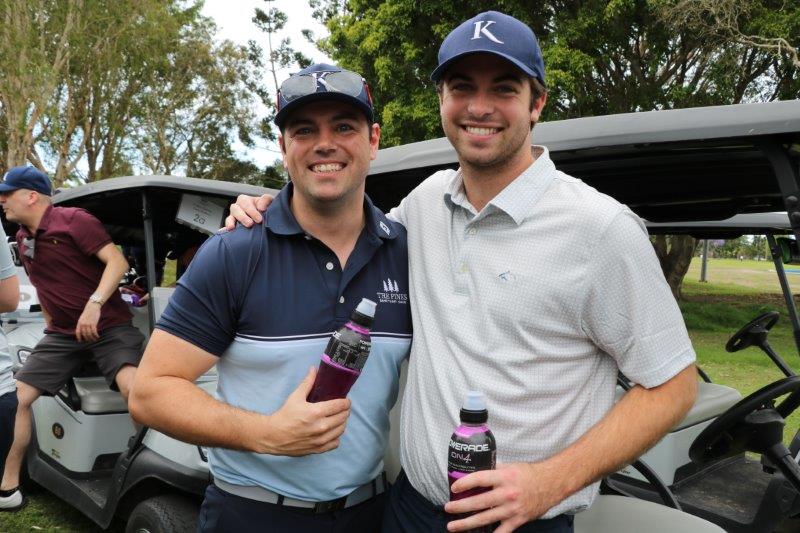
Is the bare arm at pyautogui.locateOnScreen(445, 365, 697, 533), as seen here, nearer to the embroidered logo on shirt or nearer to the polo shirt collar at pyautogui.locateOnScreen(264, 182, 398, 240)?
Result: the embroidered logo on shirt

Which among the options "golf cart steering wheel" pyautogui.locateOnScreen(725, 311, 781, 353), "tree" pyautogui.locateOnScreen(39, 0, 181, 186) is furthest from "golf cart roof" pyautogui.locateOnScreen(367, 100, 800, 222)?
"tree" pyautogui.locateOnScreen(39, 0, 181, 186)

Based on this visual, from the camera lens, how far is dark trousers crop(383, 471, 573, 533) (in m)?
1.74

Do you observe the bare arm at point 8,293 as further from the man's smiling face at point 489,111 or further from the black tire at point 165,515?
the man's smiling face at point 489,111

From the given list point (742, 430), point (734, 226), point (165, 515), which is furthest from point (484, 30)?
point (734, 226)

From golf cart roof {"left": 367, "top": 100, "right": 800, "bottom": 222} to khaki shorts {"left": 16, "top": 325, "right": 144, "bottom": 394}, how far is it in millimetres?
2010

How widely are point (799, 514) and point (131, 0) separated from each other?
2404 cm

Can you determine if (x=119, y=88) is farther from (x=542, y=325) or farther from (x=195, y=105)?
(x=542, y=325)

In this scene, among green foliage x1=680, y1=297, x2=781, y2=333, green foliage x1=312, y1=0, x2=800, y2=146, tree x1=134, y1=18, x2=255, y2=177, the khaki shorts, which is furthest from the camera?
tree x1=134, y1=18, x2=255, y2=177

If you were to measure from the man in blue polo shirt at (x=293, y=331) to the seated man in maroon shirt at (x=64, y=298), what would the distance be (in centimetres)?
247

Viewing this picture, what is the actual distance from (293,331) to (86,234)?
9.73ft

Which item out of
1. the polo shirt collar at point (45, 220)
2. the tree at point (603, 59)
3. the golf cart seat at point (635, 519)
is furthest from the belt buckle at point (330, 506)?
the tree at point (603, 59)

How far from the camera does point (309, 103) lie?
6.19ft

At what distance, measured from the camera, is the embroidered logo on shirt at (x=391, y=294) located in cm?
195

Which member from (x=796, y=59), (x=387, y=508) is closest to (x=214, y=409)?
(x=387, y=508)
